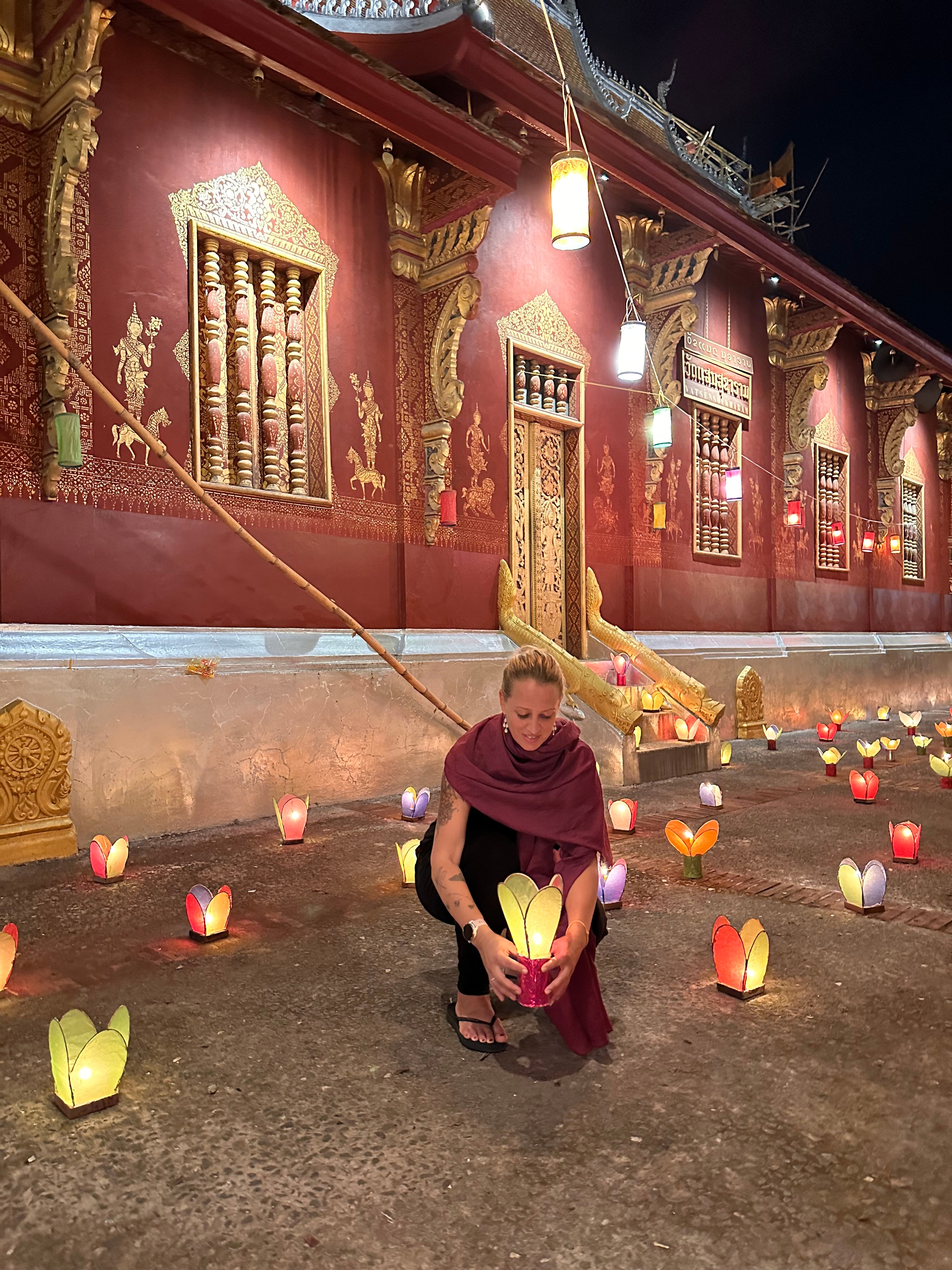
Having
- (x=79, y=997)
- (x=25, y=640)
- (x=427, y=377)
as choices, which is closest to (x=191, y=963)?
(x=79, y=997)

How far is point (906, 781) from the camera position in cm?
695

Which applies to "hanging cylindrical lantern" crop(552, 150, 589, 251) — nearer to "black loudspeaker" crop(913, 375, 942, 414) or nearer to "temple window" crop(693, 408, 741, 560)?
"temple window" crop(693, 408, 741, 560)

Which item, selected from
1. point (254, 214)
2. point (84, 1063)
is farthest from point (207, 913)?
point (254, 214)

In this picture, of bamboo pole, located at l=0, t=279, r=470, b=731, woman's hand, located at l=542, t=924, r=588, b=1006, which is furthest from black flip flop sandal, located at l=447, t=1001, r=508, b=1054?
bamboo pole, located at l=0, t=279, r=470, b=731

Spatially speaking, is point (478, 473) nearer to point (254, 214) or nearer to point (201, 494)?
point (254, 214)

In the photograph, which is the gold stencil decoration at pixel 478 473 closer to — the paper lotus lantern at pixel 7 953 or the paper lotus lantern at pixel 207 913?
the paper lotus lantern at pixel 207 913

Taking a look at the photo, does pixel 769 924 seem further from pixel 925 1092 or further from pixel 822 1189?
pixel 822 1189

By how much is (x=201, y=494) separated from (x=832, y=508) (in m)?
10.7

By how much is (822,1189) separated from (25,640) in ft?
15.3

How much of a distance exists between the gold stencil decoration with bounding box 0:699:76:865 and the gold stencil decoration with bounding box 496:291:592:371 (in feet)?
17.4

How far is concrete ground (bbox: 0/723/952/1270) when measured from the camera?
5.29 feet

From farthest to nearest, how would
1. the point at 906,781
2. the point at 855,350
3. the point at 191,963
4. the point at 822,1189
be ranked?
1. the point at 855,350
2. the point at 906,781
3. the point at 191,963
4. the point at 822,1189

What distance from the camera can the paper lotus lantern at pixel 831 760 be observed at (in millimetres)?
7062

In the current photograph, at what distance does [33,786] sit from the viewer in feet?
15.2
